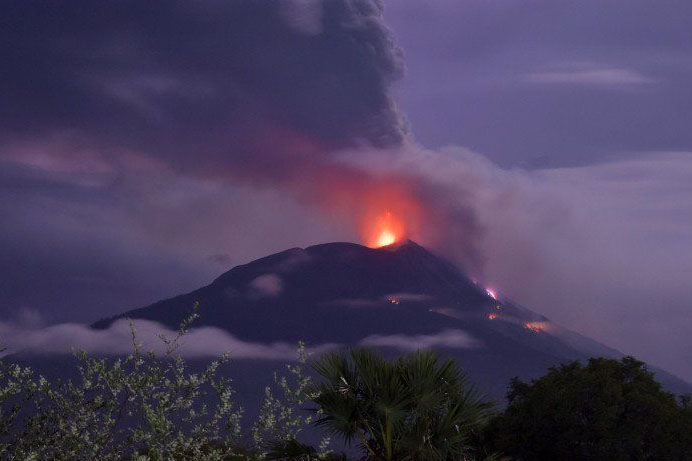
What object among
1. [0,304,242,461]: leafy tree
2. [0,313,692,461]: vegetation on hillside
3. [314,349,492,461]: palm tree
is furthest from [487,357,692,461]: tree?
[0,304,242,461]: leafy tree

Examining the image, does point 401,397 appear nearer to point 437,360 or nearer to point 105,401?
point 437,360

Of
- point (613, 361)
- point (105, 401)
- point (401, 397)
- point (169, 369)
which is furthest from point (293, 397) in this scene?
point (613, 361)

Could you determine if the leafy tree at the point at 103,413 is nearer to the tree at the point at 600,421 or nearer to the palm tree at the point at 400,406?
the palm tree at the point at 400,406

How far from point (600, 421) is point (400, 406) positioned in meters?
19.3

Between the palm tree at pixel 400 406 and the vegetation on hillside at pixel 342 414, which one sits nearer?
the vegetation on hillside at pixel 342 414

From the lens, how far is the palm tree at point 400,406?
21031 millimetres

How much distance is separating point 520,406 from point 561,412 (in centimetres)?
272

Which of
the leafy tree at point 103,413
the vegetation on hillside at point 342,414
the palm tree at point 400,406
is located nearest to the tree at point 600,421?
the vegetation on hillside at point 342,414

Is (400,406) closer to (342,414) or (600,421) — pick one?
(342,414)

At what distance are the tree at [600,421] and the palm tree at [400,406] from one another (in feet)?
56.3

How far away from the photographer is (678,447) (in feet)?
121

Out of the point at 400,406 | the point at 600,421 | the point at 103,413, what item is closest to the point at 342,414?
the point at 400,406

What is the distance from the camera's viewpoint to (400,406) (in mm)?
21016

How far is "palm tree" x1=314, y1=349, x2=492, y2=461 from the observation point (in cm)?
2103
